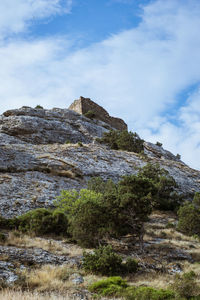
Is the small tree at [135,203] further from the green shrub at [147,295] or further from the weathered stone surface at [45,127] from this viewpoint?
the weathered stone surface at [45,127]

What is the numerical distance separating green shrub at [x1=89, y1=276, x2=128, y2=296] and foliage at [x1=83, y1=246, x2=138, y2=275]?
1.88 m

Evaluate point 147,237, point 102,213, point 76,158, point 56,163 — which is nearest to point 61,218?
point 102,213

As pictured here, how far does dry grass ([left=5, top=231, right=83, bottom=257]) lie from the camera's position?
13508mm

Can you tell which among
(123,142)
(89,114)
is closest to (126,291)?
(123,142)

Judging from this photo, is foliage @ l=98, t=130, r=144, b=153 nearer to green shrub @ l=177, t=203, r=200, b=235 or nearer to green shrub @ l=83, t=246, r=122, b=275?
green shrub @ l=177, t=203, r=200, b=235

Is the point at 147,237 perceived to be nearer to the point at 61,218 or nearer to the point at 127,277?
the point at 61,218

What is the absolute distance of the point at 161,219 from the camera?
2708 centimetres

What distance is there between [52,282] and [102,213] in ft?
25.2

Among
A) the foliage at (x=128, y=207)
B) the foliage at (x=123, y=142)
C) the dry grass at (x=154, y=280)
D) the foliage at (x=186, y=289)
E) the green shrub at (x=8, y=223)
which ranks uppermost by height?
the foliage at (x=123, y=142)

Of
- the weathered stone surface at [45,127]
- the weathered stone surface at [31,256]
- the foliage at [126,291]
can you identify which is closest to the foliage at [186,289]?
the foliage at [126,291]

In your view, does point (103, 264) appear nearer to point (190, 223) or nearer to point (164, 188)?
point (190, 223)

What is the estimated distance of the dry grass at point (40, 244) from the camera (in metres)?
13.5

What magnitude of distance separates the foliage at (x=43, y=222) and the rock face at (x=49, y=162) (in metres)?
1.86

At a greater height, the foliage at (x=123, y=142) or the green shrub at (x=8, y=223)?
the foliage at (x=123, y=142)
